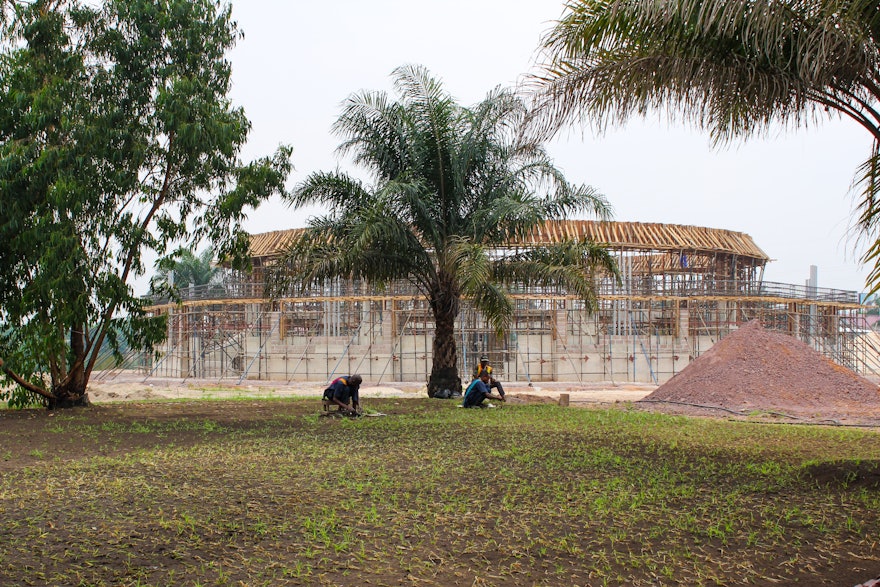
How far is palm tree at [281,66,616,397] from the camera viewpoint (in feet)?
54.5

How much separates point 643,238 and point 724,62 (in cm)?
3058

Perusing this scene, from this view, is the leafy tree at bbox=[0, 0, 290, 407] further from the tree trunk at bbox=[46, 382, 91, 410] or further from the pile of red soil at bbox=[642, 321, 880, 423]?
the pile of red soil at bbox=[642, 321, 880, 423]

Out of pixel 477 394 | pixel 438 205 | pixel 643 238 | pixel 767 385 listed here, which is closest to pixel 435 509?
pixel 477 394

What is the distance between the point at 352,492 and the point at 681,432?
22.0ft

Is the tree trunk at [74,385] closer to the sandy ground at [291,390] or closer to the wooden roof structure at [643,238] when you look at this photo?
the sandy ground at [291,390]

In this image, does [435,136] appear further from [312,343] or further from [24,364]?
[312,343]

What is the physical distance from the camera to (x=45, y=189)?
14273mm

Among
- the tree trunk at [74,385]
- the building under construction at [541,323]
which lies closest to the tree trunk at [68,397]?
the tree trunk at [74,385]

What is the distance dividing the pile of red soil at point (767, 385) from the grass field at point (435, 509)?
6.63 m

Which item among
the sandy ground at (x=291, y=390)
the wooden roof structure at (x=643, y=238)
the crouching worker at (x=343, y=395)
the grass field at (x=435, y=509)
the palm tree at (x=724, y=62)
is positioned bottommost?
the sandy ground at (x=291, y=390)

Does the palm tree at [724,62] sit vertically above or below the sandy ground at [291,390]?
above

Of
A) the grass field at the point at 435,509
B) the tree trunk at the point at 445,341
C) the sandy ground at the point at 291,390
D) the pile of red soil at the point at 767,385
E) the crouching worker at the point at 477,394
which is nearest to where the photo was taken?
the grass field at the point at 435,509

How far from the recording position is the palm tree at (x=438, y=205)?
655 inches

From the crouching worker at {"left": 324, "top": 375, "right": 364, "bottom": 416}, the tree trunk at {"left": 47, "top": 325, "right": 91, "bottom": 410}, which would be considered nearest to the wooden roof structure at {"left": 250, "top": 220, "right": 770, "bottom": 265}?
the tree trunk at {"left": 47, "top": 325, "right": 91, "bottom": 410}
